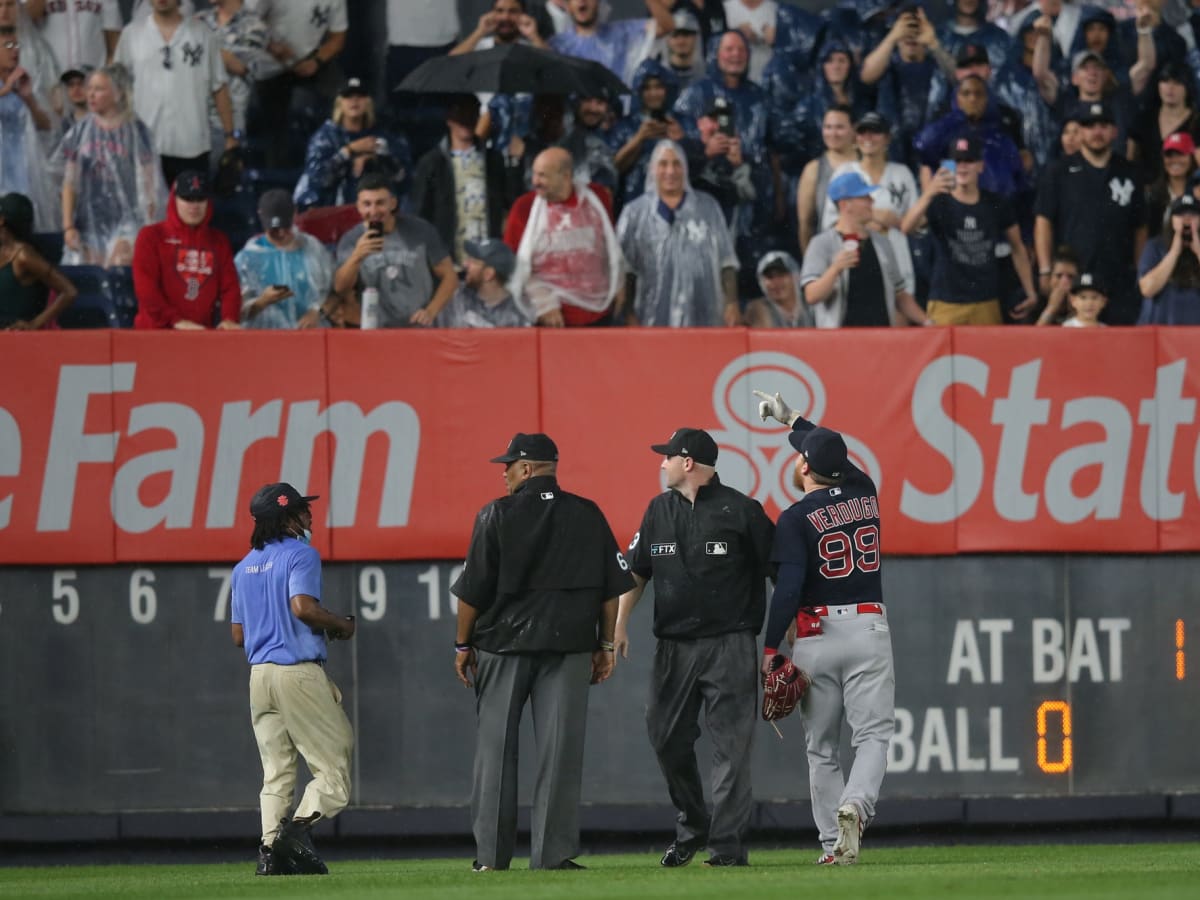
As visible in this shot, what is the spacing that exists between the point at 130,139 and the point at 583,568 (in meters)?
6.19

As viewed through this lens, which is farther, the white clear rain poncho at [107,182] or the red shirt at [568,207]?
the white clear rain poncho at [107,182]

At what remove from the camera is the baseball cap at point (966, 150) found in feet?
47.7

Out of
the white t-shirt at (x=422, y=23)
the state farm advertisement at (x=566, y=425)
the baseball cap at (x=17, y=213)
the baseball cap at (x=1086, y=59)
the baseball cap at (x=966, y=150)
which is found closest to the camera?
the state farm advertisement at (x=566, y=425)

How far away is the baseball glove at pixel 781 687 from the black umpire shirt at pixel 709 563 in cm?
53

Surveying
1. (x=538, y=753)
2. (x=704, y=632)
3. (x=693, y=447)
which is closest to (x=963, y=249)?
(x=693, y=447)

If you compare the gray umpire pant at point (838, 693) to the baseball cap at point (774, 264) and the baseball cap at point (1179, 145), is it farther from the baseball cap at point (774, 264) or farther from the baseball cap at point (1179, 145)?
the baseball cap at point (1179, 145)

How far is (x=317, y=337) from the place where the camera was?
13.0m

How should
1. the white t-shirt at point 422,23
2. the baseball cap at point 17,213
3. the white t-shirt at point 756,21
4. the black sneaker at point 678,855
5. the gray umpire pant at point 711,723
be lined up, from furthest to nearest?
the white t-shirt at point 422,23 < the white t-shirt at point 756,21 < the baseball cap at point 17,213 < the black sneaker at point 678,855 < the gray umpire pant at point 711,723

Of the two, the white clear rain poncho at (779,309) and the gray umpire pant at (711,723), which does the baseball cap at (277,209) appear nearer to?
the white clear rain poncho at (779,309)

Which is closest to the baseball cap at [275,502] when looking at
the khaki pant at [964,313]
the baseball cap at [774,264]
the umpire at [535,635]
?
the umpire at [535,635]

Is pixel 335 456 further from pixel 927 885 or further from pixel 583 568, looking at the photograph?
pixel 927 885

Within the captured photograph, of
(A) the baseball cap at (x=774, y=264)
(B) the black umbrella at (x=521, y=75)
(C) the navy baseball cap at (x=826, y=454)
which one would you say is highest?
(B) the black umbrella at (x=521, y=75)

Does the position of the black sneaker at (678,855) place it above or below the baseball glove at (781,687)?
below

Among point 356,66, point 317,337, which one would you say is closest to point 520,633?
point 317,337
